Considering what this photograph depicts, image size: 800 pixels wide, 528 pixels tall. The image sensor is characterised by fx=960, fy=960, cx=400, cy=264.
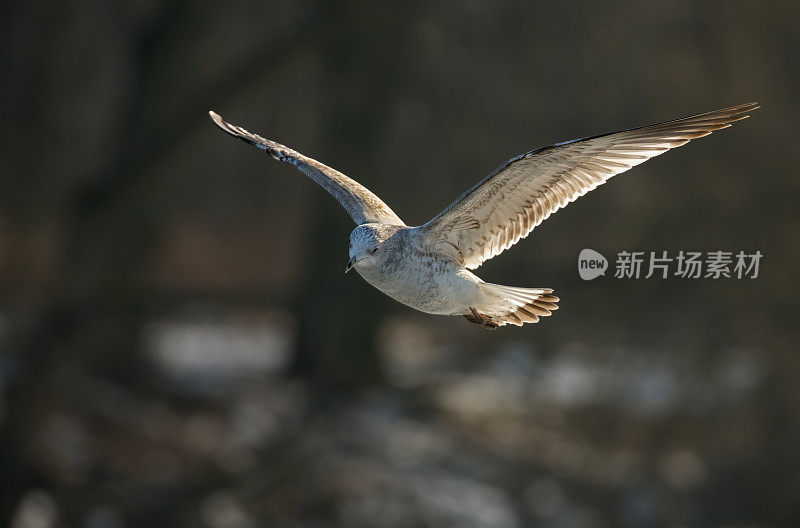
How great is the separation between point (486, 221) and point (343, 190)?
600 millimetres

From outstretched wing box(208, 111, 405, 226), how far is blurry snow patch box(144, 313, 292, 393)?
749 cm

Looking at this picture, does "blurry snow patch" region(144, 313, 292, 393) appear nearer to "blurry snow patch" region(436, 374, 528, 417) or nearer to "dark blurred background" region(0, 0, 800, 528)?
"dark blurred background" region(0, 0, 800, 528)

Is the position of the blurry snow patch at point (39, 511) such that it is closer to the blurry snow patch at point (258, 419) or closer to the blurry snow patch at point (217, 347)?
the blurry snow patch at point (258, 419)

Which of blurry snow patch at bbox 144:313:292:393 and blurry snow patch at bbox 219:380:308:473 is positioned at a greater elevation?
blurry snow patch at bbox 144:313:292:393

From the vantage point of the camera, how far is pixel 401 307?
12344 mm

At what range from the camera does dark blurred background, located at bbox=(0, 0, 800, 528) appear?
9055 millimetres

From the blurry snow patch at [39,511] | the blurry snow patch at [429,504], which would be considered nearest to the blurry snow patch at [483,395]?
the blurry snow patch at [429,504]

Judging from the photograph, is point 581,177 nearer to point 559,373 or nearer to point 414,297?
point 414,297

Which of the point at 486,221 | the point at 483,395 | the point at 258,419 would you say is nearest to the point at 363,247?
the point at 486,221

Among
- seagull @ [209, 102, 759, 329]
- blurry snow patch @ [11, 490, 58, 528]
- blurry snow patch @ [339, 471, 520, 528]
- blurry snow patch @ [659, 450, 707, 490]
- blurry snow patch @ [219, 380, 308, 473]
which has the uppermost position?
seagull @ [209, 102, 759, 329]

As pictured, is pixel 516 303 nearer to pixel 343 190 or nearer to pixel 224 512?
pixel 343 190

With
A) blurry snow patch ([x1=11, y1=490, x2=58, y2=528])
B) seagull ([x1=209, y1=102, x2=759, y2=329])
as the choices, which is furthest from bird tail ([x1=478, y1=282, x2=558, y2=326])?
blurry snow patch ([x1=11, y1=490, x2=58, y2=528])

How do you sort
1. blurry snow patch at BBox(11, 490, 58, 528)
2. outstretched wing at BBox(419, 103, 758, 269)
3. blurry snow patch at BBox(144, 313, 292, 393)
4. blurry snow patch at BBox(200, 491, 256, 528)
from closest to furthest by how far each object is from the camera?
1. outstretched wing at BBox(419, 103, 758, 269)
2. blurry snow patch at BBox(11, 490, 58, 528)
3. blurry snow patch at BBox(200, 491, 256, 528)
4. blurry snow patch at BBox(144, 313, 292, 393)

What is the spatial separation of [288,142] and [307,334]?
273 cm
